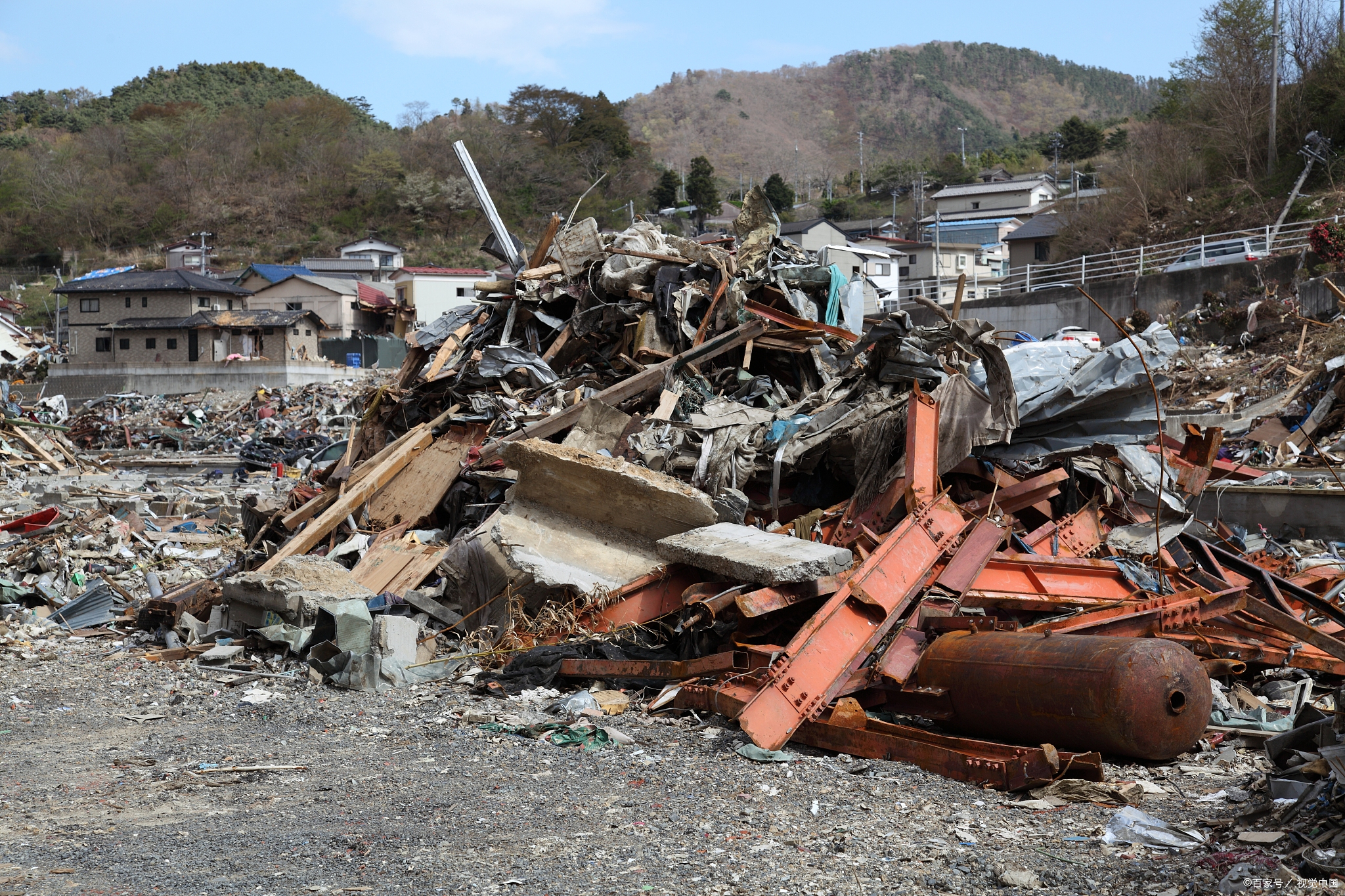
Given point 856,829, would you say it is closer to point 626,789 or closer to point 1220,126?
point 626,789

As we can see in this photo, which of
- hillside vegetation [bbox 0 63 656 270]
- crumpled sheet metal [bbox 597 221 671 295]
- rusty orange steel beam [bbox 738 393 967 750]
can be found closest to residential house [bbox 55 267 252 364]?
hillside vegetation [bbox 0 63 656 270]

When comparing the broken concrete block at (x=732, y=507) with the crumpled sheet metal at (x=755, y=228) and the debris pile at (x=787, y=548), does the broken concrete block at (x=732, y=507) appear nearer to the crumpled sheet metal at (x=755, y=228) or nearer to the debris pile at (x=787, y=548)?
the debris pile at (x=787, y=548)

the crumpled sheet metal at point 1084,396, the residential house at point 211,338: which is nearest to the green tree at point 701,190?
the residential house at point 211,338

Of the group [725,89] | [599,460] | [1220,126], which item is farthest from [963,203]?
[725,89]

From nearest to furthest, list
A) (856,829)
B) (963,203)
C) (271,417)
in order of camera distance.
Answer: (856,829) < (271,417) < (963,203)

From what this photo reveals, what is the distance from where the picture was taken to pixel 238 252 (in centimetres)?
6500

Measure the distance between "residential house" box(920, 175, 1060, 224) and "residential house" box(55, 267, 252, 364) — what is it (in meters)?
39.4

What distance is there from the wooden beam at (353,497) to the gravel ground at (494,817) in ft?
9.34

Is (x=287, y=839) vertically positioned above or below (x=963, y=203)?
below

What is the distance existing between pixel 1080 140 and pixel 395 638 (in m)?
73.5

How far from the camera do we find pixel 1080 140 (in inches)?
2753

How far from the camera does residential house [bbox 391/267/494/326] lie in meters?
49.4

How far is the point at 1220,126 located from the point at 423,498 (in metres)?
34.1

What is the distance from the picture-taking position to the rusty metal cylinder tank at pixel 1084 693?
13.6ft
